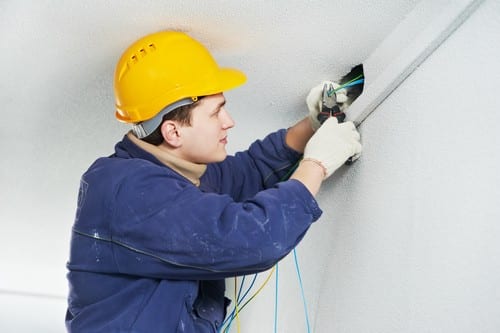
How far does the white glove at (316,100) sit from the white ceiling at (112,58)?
3 centimetres

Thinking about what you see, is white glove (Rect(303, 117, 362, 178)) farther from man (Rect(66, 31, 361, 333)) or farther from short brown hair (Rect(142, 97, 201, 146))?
short brown hair (Rect(142, 97, 201, 146))

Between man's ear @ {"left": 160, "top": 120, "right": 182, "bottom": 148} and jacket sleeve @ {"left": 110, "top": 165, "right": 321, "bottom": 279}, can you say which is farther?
man's ear @ {"left": 160, "top": 120, "right": 182, "bottom": 148}

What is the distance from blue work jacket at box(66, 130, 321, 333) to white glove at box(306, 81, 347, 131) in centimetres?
36

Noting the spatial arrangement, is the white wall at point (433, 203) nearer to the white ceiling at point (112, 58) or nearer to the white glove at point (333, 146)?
the white glove at point (333, 146)

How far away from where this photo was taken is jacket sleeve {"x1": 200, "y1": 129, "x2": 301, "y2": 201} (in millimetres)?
1597

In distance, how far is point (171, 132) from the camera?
4.49 feet

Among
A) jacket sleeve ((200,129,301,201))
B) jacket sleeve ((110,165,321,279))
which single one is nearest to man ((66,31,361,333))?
jacket sleeve ((110,165,321,279))

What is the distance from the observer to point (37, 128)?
1759mm

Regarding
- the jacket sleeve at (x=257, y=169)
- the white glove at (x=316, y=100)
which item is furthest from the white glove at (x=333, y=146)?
the jacket sleeve at (x=257, y=169)

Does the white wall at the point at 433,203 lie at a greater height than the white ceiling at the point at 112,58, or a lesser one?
lesser

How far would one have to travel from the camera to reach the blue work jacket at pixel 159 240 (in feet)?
3.71

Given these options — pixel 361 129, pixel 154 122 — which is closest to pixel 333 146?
pixel 361 129

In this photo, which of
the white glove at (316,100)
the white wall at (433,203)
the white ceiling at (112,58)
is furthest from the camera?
the white glove at (316,100)

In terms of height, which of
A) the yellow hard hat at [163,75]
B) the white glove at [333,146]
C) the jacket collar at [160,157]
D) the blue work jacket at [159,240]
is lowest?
the blue work jacket at [159,240]
